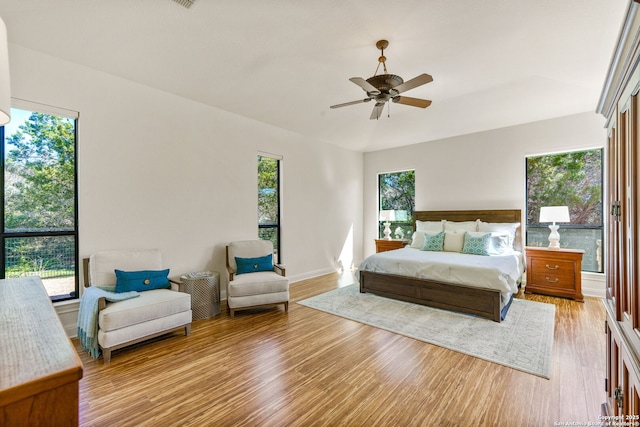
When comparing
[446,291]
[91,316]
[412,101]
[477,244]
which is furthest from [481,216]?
[91,316]

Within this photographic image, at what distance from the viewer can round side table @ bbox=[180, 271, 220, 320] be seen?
11.8ft

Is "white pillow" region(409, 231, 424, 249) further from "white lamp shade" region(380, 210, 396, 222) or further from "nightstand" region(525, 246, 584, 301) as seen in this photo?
"nightstand" region(525, 246, 584, 301)

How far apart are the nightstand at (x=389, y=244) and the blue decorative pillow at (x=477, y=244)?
1.55 metres

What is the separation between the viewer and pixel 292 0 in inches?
91.4

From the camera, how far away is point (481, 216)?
536 cm

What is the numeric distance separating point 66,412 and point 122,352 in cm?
267

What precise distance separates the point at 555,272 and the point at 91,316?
5848mm

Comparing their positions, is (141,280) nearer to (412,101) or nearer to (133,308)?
(133,308)

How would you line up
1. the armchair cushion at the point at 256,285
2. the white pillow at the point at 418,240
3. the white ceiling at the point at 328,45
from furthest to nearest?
the white pillow at the point at 418,240 → the armchair cushion at the point at 256,285 → the white ceiling at the point at 328,45

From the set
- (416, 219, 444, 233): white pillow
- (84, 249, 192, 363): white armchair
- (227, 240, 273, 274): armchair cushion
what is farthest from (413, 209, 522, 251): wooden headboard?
(84, 249, 192, 363): white armchair

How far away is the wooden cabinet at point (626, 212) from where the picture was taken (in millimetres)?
1226

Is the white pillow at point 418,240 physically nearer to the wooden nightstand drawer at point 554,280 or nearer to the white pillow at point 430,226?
the white pillow at point 430,226

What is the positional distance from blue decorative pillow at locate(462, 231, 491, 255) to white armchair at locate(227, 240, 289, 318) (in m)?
2.88

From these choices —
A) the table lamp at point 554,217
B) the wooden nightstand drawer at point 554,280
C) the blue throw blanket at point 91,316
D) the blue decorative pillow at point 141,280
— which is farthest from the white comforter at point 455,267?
the blue throw blanket at point 91,316
